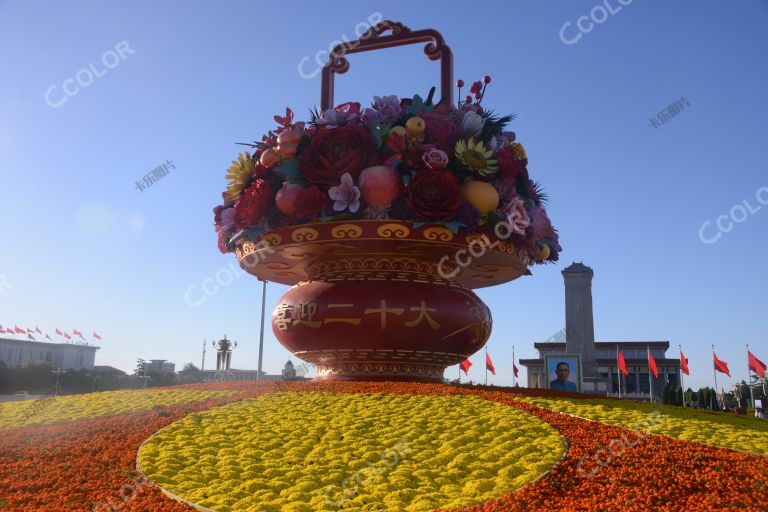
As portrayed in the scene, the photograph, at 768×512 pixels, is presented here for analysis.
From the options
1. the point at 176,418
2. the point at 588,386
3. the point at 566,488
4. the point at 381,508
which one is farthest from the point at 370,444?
the point at 588,386

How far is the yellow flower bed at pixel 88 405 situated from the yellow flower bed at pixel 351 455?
5.16 feet

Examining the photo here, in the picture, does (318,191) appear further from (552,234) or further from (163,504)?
(163,504)

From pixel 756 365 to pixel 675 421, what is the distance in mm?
27010

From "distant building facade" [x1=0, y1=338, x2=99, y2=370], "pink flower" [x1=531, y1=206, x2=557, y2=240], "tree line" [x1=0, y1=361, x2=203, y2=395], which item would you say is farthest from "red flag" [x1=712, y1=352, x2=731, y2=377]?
"distant building facade" [x1=0, y1=338, x2=99, y2=370]

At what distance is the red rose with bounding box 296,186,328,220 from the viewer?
10086 millimetres

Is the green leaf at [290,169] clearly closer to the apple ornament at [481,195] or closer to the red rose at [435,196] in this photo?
the red rose at [435,196]

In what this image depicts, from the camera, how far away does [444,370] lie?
36.6 ft

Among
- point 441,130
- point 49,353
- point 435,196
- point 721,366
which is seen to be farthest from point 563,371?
point 49,353

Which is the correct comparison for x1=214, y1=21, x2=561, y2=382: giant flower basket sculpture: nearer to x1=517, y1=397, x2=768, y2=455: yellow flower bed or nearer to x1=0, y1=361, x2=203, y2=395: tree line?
x1=517, y1=397, x2=768, y2=455: yellow flower bed

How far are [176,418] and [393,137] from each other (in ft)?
16.9

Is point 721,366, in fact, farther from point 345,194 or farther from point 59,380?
point 59,380

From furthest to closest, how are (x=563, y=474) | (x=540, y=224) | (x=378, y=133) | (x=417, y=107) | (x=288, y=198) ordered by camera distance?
1. (x=540, y=224)
2. (x=417, y=107)
3. (x=378, y=133)
4. (x=288, y=198)
5. (x=563, y=474)

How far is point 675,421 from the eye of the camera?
769 cm

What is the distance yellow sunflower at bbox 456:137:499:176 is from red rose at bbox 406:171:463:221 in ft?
1.67
